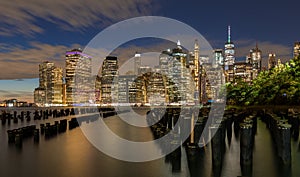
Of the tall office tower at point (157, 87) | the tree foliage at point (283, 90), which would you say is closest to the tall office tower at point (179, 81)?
the tall office tower at point (157, 87)

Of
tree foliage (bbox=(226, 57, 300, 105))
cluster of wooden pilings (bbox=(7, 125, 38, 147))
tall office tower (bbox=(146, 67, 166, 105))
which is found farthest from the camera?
tall office tower (bbox=(146, 67, 166, 105))

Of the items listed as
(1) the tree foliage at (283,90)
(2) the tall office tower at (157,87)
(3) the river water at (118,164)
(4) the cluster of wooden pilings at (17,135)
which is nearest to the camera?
(3) the river water at (118,164)

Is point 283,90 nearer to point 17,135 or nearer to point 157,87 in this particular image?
point 17,135

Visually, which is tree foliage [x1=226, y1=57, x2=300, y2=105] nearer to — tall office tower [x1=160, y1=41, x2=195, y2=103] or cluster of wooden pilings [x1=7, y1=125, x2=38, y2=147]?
cluster of wooden pilings [x1=7, y1=125, x2=38, y2=147]

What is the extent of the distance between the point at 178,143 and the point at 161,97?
134 m

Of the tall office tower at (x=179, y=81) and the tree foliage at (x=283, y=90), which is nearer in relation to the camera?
the tree foliage at (x=283, y=90)

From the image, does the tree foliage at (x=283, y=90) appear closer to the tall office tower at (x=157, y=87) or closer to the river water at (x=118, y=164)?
the river water at (x=118, y=164)

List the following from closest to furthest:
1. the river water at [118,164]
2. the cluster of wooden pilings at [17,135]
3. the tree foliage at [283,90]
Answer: the river water at [118,164] → the cluster of wooden pilings at [17,135] → the tree foliage at [283,90]

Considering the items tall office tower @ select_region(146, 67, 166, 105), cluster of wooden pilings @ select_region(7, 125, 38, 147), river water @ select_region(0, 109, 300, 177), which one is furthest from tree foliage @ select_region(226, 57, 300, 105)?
tall office tower @ select_region(146, 67, 166, 105)

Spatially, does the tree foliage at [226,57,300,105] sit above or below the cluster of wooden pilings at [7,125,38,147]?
above

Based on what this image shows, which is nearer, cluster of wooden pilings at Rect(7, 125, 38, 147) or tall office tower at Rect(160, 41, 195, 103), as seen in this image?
cluster of wooden pilings at Rect(7, 125, 38, 147)

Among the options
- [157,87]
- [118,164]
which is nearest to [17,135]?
[118,164]

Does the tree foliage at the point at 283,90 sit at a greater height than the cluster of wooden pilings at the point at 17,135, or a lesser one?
greater

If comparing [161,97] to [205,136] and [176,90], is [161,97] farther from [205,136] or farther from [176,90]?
[205,136]
